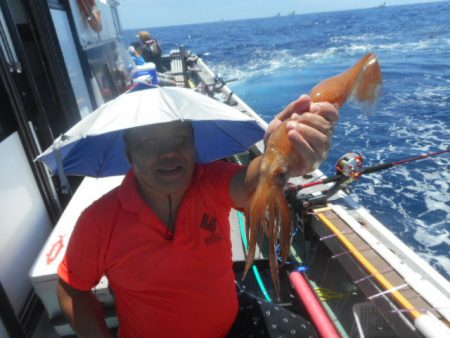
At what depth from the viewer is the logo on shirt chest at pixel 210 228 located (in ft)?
6.07

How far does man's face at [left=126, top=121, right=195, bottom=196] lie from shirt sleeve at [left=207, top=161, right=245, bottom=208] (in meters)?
0.18

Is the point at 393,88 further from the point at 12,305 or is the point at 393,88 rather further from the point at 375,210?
the point at 12,305

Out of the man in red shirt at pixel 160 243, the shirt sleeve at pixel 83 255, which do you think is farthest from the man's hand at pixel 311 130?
the shirt sleeve at pixel 83 255

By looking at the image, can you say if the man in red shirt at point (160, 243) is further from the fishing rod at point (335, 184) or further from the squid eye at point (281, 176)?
the fishing rod at point (335, 184)

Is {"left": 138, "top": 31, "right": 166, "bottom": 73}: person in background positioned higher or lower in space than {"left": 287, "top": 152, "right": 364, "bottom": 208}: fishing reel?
higher

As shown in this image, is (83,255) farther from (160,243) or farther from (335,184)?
(335,184)

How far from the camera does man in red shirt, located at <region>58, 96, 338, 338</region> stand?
172cm

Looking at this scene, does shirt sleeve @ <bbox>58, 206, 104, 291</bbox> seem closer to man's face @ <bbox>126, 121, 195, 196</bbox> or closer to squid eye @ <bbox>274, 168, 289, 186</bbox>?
man's face @ <bbox>126, 121, 195, 196</bbox>

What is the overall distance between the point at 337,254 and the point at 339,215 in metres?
0.44

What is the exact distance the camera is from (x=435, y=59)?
18891 mm

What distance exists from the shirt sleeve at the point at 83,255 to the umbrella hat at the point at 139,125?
12.8 inches

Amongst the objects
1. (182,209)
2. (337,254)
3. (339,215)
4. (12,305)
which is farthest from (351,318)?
(12,305)

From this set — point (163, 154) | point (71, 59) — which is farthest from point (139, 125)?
point (71, 59)

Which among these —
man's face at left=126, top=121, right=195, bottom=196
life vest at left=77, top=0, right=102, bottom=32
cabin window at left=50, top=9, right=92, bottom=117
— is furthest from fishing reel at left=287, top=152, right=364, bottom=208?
life vest at left=77, top=0, right=102, bottom=32
